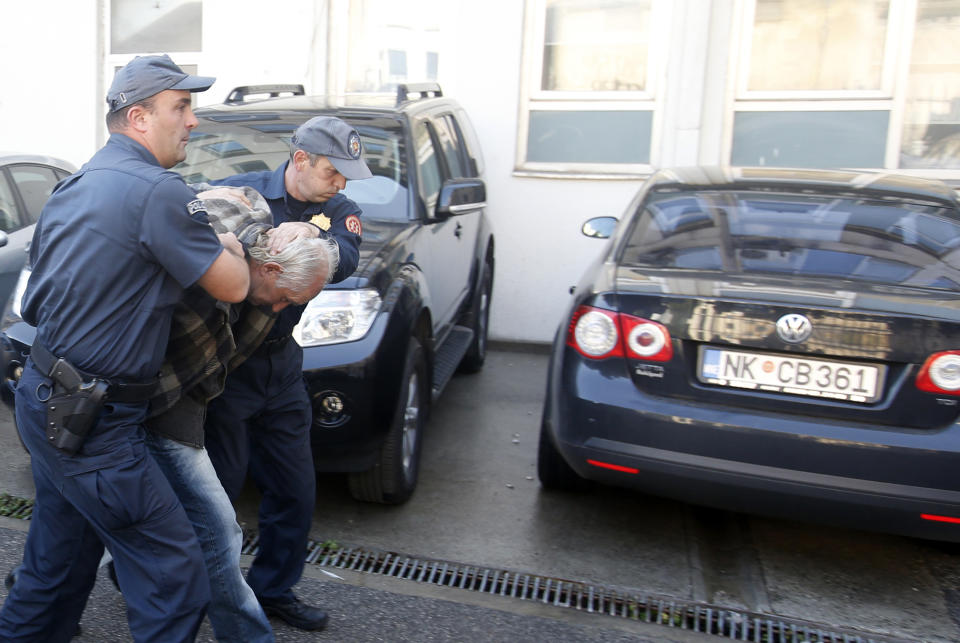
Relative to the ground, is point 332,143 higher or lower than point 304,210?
higher

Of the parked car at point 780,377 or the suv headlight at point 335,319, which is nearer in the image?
the parked car at point 780,377

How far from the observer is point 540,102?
695 cm

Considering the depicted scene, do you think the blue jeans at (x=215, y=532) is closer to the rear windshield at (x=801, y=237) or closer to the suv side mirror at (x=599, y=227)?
the rear windshield at (x=801, y=237)

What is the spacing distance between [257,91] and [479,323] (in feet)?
6.86

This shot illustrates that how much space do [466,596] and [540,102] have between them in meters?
4.69

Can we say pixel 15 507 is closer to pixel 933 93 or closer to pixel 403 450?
pixel 403 450

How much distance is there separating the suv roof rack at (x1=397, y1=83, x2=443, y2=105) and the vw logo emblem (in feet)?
8.86

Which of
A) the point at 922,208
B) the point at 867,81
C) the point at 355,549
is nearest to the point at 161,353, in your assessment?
the point at 355,549

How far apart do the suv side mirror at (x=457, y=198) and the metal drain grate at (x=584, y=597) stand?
168 cm

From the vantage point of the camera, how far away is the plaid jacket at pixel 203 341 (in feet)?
6.87

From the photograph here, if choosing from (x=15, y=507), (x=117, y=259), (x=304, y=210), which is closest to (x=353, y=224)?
(x=304, y=210)

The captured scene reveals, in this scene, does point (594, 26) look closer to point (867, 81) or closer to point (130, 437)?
point (867, 81)

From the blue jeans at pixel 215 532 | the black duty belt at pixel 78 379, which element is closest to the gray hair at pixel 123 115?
the black duty belt at pixel 78 379

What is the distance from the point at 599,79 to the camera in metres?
6.97
